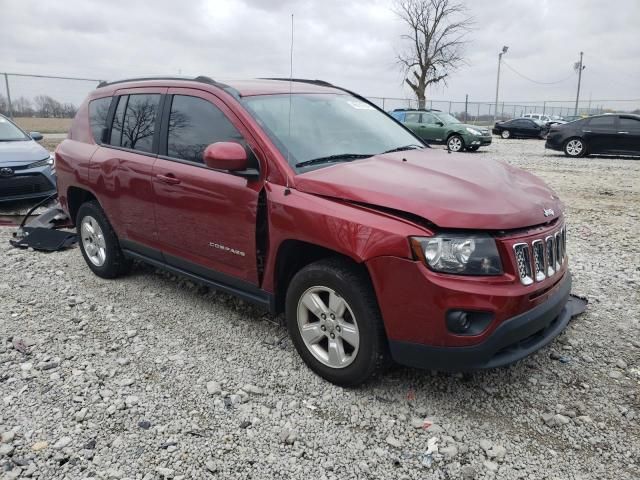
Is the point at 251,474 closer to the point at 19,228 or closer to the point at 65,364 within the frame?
the point at 65,364

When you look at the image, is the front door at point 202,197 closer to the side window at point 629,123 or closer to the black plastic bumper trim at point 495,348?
the black plastic bumper trim at point 495,348

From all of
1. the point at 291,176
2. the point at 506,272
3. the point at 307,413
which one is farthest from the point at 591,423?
the point at 291,176

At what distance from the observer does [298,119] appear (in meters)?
3.40

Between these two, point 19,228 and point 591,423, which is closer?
point 591,423

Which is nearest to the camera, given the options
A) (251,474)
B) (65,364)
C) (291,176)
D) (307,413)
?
(251,474)

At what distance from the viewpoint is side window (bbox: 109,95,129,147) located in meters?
4.30

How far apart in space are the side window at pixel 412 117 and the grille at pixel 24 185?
14.9 metres

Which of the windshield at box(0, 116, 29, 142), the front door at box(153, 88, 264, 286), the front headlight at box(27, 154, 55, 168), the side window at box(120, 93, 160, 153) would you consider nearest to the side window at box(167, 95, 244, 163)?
the front door at box(153, 88, 264, 286)

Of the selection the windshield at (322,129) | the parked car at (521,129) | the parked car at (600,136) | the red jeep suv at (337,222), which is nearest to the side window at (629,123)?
the parked car at (600,136)

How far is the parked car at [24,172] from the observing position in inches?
280

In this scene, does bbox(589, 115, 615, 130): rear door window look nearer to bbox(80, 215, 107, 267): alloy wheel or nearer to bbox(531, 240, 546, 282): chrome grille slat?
bbox(531, 240, 546, 282): chrome grille slat

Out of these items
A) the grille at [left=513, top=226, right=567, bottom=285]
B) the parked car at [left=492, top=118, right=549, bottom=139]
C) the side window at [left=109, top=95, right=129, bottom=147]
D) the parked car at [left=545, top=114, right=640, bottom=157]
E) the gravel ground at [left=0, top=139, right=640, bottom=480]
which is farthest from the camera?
the parked car at [left=492, top=118, right=549, bottom=139]

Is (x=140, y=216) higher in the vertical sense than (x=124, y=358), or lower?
higher

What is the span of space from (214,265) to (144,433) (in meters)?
1.24
